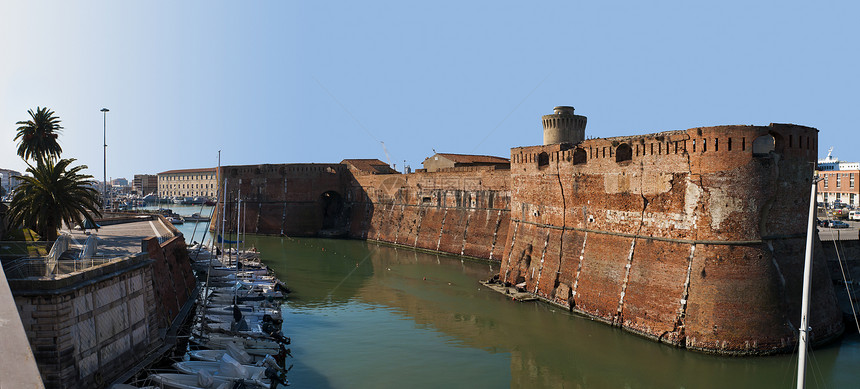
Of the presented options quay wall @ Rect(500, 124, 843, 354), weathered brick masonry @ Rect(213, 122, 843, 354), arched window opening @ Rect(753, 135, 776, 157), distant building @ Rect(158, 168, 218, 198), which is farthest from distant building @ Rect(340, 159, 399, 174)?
distant building @ Rect(158, 168, 218, 198)

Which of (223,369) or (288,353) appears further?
(288,353)

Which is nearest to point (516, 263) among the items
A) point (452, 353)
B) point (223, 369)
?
point (452, 353)

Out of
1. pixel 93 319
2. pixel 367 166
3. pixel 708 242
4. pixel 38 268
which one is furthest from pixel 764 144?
pixel 367 166

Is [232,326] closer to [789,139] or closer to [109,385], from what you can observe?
[109,385]

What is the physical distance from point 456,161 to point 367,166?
16.9 metres

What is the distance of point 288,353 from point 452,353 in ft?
23.7

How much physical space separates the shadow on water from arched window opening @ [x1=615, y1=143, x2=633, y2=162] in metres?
8.74

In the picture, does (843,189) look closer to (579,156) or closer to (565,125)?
(565,125)

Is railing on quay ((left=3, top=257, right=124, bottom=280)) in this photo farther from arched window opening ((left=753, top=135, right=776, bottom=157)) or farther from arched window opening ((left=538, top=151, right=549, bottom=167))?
arched window opening ((left=753, top=135, right=776, bottom=157))

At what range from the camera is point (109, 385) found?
18.4 meters

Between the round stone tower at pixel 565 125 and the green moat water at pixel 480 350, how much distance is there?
18027mm

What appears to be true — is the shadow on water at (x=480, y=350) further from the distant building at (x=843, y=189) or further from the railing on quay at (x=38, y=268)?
the distant building at (x=843, y=189)

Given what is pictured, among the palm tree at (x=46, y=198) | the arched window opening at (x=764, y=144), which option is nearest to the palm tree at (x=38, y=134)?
the palm tree at (x=46, y=198)

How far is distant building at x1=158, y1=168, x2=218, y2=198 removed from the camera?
176 m
